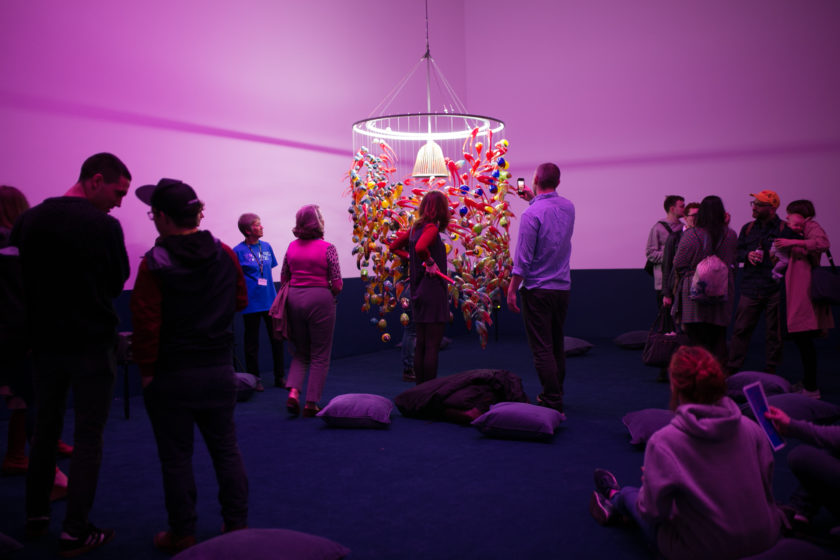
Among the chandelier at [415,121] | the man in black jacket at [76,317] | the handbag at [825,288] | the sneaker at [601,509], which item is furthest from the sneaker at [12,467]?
the handbag at [825,288]

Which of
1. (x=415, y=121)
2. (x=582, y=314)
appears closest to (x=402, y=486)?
(x=582, y=314)

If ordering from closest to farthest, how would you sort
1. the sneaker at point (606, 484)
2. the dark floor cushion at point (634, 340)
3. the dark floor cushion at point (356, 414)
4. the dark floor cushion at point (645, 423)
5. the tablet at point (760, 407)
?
the tablet at point (760, 407)
the sneaker at point (606, 484)
the dark floor cushion at point (645, 423)
the dark floor cushion at point (356, 414)
the dark floor cushion at point (634, 340)

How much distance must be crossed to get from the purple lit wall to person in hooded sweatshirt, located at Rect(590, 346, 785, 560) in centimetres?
456

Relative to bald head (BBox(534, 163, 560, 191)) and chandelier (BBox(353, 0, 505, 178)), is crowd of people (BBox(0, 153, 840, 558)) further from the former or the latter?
chandelier (BBox(353, 0, 505, 178))

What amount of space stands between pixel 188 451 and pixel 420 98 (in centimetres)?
697

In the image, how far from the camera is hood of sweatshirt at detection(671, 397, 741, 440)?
6.02 feet

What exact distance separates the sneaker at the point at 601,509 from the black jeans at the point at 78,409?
1.90 metres

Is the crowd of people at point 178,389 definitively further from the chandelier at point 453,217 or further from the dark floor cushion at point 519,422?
the chandelier at point 453,217

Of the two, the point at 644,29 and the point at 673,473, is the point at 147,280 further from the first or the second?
the point at 644,29

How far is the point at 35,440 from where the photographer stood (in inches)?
101

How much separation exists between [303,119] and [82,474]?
16.9 feet

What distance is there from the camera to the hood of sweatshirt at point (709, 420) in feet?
6.02

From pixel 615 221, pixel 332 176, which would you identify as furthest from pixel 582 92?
pixel 332 176

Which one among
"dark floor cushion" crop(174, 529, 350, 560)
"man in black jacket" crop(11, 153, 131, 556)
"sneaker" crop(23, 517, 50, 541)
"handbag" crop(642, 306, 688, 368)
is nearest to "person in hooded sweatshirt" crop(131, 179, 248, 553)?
"man in black jacket" crop(11, 153, 131, 556)
